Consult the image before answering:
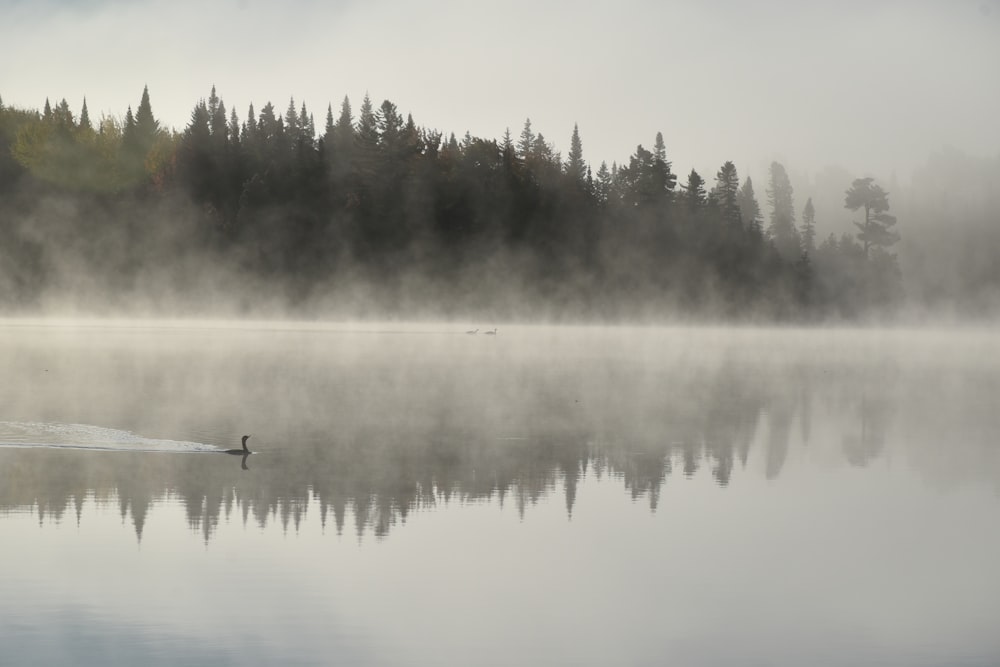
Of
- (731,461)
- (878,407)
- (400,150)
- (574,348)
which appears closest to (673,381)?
(878,407)

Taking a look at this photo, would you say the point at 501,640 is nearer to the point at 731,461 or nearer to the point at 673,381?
the point at 731,461

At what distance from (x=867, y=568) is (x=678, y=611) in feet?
13.3

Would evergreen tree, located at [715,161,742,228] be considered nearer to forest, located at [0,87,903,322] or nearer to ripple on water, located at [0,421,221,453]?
forest, located at [0,87,903,322]

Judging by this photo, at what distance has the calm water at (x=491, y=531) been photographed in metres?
14.7

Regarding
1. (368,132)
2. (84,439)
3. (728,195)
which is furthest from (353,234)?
(84,439)

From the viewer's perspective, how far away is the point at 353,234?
15450 cm

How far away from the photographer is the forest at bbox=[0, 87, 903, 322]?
497 feet

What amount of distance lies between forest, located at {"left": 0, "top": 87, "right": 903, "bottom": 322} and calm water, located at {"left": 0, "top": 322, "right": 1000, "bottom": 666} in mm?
107498

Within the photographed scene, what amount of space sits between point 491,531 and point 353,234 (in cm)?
13603

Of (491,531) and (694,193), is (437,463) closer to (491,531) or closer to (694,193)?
(491,531)

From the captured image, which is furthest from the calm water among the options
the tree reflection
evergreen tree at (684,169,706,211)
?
evergreen tree at (684,169,706,211)

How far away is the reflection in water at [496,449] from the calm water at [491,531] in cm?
15

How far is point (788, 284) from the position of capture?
16650cm

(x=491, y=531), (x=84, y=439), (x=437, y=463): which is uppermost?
(x=84, y=439)
